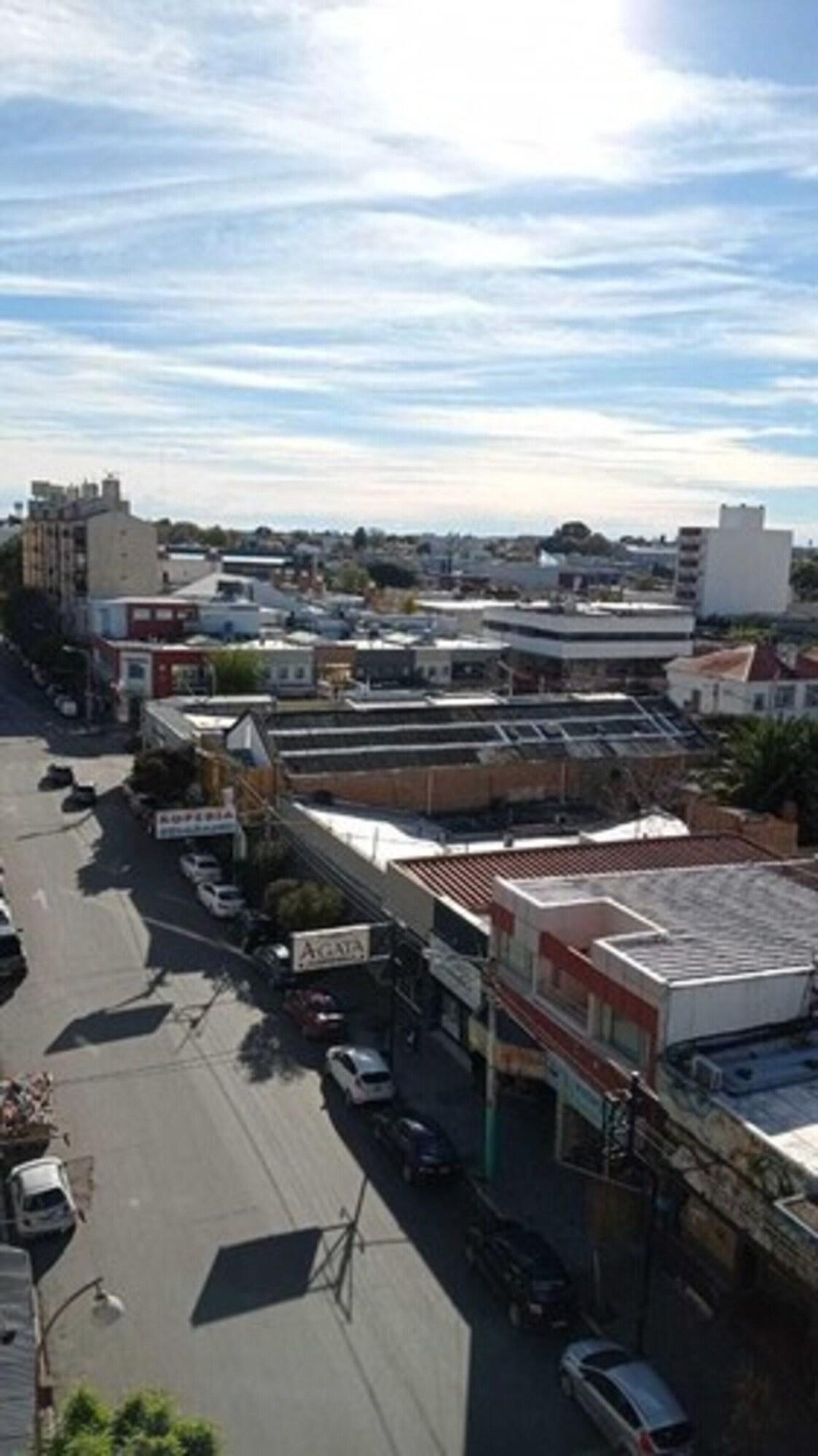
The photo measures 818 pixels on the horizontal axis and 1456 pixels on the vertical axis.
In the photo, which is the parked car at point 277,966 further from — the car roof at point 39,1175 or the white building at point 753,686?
the white building at point 753,686

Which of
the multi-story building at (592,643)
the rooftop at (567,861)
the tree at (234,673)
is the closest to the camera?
→ the rooftop at (567,861)

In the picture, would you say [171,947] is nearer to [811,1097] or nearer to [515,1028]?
[515,1028]

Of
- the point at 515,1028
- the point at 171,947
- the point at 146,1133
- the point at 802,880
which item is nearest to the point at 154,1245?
the point at 146,1133

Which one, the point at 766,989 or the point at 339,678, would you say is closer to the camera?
the point at 766,989

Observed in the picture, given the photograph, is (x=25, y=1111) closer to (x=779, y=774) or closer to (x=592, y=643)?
(x=779, y=774)

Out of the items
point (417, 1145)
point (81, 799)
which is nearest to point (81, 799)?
point (81, 799)

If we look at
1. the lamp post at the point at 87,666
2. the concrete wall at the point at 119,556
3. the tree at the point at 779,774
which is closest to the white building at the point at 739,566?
the concrete wall at the point at 119,556

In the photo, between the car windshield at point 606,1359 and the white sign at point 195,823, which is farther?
the white sign at point 195,823

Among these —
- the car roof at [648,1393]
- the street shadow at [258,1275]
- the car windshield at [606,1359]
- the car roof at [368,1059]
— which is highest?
the car roof at [368,1059]
